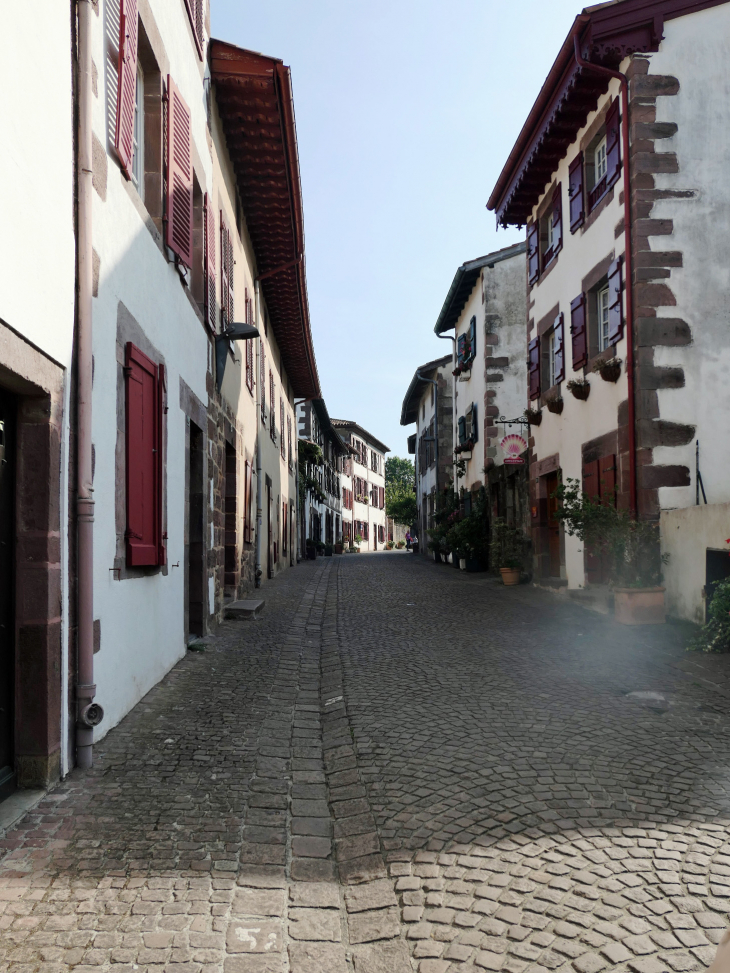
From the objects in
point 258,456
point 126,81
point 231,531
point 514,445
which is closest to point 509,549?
point 514,445

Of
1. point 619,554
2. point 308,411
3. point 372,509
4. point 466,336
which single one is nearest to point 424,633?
point 619,554

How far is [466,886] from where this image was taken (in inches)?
105

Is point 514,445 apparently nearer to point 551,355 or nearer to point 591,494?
point 551,355

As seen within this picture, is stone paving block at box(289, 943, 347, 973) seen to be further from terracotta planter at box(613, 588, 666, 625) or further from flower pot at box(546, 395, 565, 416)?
flower pot at box(546, 395, 565, 416)

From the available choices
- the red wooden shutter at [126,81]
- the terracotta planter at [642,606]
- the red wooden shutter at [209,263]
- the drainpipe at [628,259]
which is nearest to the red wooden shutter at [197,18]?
the red wooden shutter at [209,263]

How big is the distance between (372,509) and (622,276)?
50.3 metres

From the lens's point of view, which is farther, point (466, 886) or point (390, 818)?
point (390, 818)

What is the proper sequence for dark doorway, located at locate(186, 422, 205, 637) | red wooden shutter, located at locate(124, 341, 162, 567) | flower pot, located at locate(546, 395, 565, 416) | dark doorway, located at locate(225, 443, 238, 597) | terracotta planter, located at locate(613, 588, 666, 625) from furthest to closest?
flower pot, located at locate(546, 395, 565, 416), dark doorway, located at locate(225, 443, 238, 597), terracotta planter, located at locate(613, 588, 666, 625), dark doorway, located at locate(186, 422, 205, 637), red wooden shutter, located at locate(124, 341, 162, 567)

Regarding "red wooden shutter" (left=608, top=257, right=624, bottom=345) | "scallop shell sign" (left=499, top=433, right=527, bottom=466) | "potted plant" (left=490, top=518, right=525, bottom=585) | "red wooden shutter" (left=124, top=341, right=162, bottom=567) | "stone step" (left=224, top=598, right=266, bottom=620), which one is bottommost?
"stone step" (left=224, top=598, right=266, bottom=620)

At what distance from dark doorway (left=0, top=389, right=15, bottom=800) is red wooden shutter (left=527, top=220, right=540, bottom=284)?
12.2m

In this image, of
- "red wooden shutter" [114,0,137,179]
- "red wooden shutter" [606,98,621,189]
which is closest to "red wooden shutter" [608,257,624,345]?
"red wooden shutter" [606,98,621,189]

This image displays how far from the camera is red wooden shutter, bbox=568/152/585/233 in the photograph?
1176 cm

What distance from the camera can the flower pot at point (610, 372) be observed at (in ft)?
32.7

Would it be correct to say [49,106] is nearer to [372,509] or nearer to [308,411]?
[308,411]
